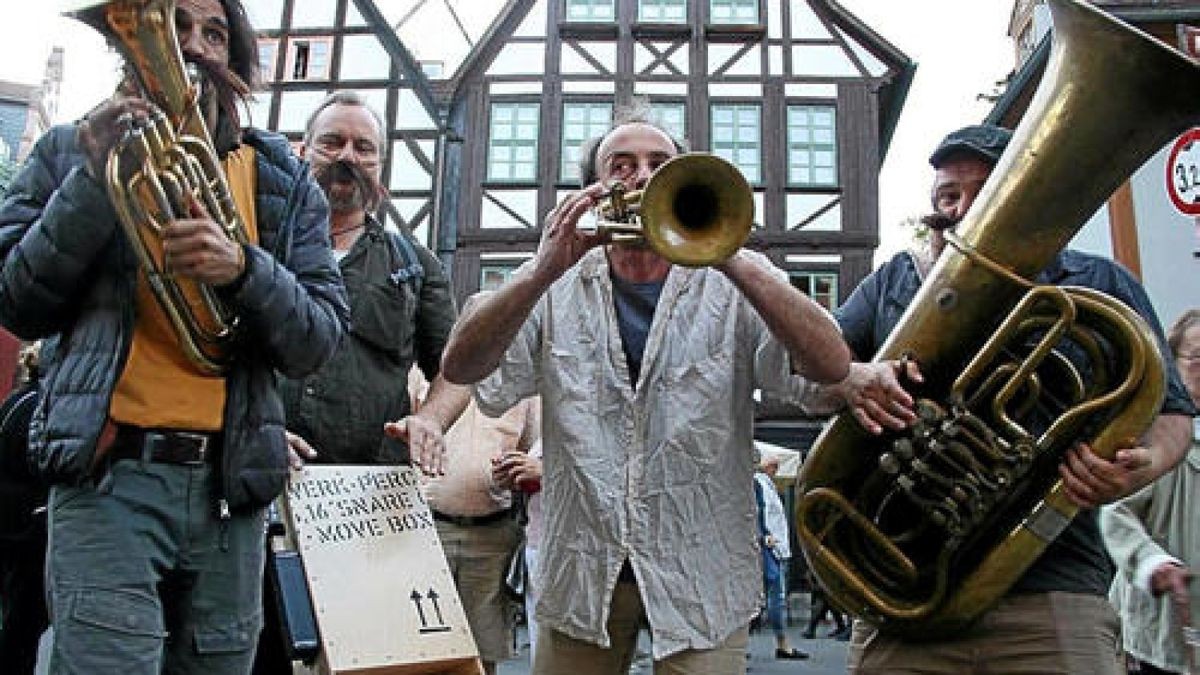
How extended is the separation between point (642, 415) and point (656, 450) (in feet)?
0.30

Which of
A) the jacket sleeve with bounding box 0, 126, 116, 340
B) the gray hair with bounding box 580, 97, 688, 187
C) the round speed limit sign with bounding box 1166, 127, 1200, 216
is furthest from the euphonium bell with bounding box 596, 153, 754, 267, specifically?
the round speed limit sign with bounding box 1166, 127, 1200, 216

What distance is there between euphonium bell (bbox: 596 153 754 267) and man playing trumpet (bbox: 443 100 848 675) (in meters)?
0.08

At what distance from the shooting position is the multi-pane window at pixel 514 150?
1794cm

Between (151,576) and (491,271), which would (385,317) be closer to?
(151,576)

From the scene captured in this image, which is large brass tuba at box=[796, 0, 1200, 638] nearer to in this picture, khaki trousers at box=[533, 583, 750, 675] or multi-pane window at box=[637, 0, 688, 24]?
khaki trousers at box=[533, 583, 750, 675]

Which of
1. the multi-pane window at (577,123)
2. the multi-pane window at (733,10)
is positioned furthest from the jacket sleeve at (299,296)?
the multi-pane window at (733,10)

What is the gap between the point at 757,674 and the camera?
8273mm

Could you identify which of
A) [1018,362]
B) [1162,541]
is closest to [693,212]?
[1018,362]

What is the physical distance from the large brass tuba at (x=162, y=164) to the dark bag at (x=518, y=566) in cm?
221

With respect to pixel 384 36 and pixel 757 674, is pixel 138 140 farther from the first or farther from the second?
pixel 384 36

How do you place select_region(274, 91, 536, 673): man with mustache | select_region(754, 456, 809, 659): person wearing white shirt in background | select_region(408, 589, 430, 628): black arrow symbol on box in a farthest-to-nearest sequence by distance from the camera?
select_region(754, 456, 809, 659): person wearing white shirt in background < select_region(274, 91, 536, 673): man with mustache < select_region(408, 589, 430, 628): black arrow symbol on box

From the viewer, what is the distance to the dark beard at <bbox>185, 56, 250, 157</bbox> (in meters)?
2.23

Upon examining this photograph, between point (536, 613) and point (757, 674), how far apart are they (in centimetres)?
620

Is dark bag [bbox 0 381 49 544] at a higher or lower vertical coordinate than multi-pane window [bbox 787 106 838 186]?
lower
